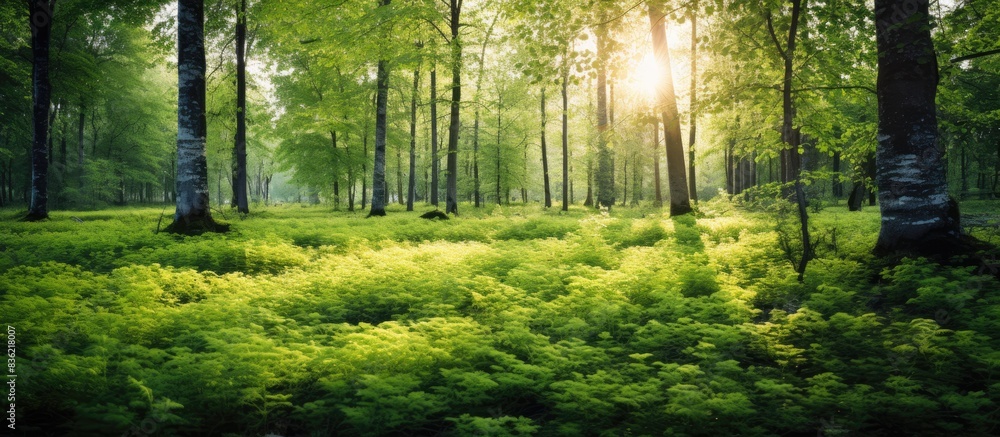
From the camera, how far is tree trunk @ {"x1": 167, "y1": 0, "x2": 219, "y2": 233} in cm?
998

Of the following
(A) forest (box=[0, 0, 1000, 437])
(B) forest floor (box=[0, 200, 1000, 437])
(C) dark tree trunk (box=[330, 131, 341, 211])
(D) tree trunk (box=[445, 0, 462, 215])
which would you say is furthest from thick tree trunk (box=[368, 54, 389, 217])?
(B) forest floor (box=[0, 200, 1000, 437])

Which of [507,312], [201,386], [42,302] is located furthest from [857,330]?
[42,302]

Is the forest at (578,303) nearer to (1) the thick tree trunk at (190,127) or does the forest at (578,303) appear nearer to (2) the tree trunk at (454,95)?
(1) the thick tree trunk at (190,127)

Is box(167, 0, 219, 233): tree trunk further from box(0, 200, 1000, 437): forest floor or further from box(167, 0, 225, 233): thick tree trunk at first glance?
box(0, 200, 1000, 437): forest floor

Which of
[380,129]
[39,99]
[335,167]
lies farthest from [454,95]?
[39,99]

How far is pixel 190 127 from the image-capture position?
999 cm

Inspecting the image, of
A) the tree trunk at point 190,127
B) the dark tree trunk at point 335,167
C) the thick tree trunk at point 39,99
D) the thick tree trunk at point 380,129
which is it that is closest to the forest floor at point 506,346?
the tree trunk at point 190,127

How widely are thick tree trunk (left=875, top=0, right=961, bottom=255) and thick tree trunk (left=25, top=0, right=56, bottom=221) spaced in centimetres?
2200

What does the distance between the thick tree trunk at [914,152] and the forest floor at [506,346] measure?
Answer: 58 cm

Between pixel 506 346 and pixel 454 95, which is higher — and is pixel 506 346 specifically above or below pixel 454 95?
below

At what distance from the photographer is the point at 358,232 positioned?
11.5m

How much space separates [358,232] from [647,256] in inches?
282

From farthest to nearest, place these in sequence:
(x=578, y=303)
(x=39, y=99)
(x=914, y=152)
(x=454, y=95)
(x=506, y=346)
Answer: (x=454, y=95) → (x=39, y=99) → (x=914, y=152) → (x=578, y=303) → (x=506, y=346)

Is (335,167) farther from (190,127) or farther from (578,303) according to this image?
(578,303)
